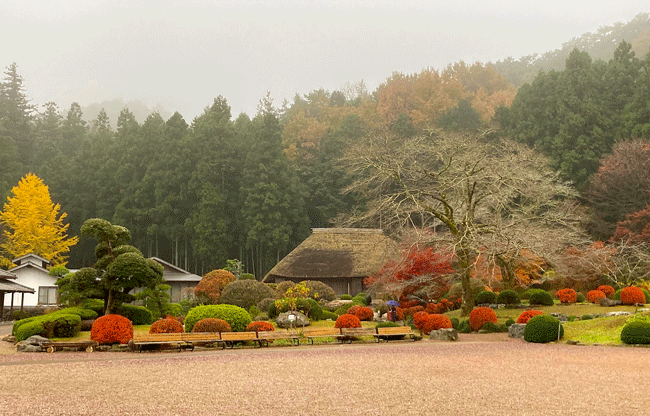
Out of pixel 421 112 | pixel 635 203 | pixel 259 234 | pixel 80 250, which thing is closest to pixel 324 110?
pixel 421 112

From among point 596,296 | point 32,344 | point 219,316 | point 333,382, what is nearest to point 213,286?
point 219,316

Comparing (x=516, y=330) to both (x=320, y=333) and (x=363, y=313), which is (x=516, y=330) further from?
(x=363, y=313)

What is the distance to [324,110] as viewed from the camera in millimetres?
74938

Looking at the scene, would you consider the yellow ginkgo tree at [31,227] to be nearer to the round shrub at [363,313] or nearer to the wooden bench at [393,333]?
the round shrub at [363,313]

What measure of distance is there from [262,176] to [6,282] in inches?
927

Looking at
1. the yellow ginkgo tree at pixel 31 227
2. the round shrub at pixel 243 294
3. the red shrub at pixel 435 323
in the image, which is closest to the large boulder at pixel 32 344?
the round shrub at pixel 243 294

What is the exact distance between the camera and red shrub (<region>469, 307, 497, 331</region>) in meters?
24.5

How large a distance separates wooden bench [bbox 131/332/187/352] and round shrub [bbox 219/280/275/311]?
36.0 feet

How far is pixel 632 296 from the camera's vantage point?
26719 mm

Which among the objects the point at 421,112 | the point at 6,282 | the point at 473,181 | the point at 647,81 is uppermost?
the point at 421,112

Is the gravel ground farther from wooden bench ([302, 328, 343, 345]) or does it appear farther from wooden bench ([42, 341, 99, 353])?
wooden bench ([302, 328, 343, 345])

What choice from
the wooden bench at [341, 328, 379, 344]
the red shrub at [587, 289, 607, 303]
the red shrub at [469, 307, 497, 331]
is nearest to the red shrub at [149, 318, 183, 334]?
the wooden bench at [341, 328, 379, 344]

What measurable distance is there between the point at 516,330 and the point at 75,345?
15894 mm

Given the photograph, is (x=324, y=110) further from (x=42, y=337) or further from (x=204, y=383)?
(x=204, y=383)
